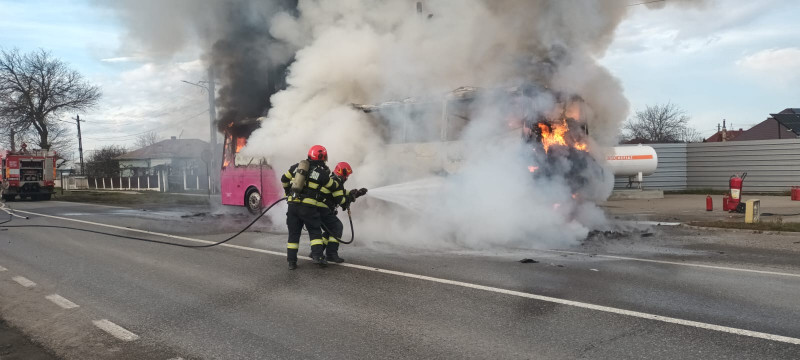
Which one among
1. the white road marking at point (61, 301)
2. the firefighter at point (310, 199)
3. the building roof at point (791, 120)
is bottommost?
the white road marking at point (61, 301)

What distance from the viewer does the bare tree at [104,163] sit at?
44.5 meters

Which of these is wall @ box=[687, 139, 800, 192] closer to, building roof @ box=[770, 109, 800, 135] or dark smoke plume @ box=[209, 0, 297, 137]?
building roof @ box=[770, 109, 800, 135]

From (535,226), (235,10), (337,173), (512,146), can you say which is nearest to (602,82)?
(512,146)

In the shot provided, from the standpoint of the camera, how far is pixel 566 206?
8781 mm

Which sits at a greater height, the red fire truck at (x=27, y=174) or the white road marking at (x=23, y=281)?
the red fire truck at (x=27, y=174)

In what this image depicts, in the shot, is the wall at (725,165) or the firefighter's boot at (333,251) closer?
the firefighter's boot at (333,251)

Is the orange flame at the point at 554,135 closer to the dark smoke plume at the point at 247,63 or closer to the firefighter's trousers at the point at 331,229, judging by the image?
the firefighter's trousers at the point at 331,229

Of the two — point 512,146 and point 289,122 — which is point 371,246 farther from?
point 289,122

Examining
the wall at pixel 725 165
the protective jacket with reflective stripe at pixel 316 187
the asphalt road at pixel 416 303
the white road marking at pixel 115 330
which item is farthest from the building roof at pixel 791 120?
the white road marking at pixel 115 330

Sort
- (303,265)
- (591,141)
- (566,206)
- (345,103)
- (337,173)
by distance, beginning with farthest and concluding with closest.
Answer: (345,103)
(591,141)
(566,206)
(337,173)
(303,265)

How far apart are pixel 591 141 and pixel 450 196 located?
276cm

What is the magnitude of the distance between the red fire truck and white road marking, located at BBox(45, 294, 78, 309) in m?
23.8

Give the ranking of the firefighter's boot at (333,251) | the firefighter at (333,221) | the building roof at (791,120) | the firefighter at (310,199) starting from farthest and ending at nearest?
the building roof at (791,120) < the firefighter's boot at (333,251) < the firefighter at (333,221) < the firefighter at (310,199)

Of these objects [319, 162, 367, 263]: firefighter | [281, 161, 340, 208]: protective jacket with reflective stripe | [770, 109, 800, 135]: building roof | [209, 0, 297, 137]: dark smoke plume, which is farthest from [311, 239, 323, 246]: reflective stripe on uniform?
[770, 109, 800, 135]: building roof
